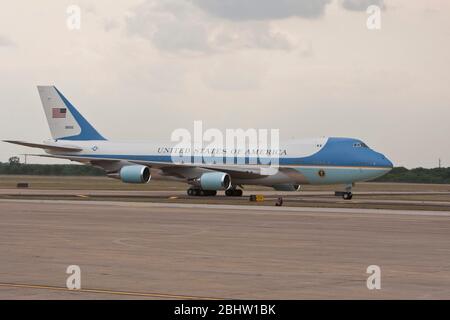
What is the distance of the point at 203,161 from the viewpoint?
2726 inches

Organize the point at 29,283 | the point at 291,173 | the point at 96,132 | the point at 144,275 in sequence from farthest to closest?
the point at 96,132
the point at 291,173
the point at 144,275
the point at 29,283

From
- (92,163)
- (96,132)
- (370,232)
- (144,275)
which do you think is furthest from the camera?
(96,132)

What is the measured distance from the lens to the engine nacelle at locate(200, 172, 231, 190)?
64188mm

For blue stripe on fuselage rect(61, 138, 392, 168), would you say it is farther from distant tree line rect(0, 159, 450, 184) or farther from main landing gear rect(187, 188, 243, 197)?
distant tree line rect(0, 159, 450, 184)

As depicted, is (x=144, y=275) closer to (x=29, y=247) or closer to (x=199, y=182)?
(x=29, y=247)

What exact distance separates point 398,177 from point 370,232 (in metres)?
128

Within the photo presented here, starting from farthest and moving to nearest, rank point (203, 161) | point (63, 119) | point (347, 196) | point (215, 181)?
point (63, 119), point (203, 161), point (215, 181), point (347, 196)

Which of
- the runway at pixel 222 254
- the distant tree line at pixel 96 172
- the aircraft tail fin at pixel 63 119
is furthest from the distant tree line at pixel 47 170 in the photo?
the runway at pixel 222 254

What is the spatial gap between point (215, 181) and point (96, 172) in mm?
102475

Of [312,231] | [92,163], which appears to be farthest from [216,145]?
[312,231]

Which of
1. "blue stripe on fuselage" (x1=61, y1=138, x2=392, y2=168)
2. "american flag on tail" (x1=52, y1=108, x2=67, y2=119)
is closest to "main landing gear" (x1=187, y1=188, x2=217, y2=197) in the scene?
"blue stripe on fuselage" (x1=61, y1=138, x2=392, y2=168)

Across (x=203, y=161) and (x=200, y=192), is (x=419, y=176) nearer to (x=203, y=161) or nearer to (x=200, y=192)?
(x=203, y=161)

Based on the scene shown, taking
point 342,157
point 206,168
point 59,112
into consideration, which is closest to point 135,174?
point 206,168

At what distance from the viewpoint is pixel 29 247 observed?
25719 millimetres
